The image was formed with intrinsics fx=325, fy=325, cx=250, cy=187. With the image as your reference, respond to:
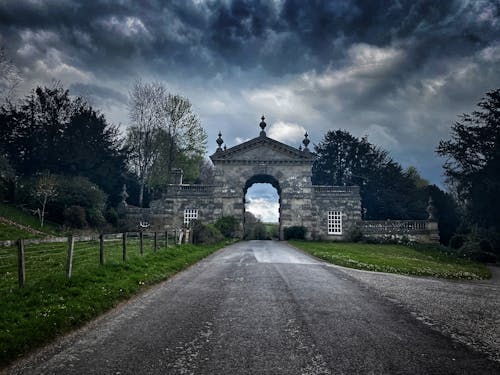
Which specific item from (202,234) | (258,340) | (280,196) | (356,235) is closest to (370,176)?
(356,235)

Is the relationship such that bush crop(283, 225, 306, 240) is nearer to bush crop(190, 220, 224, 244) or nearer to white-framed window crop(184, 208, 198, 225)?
white-framed window crop(184, 208, 198, 225)

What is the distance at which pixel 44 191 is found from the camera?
24438 mm

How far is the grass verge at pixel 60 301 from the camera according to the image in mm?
5000

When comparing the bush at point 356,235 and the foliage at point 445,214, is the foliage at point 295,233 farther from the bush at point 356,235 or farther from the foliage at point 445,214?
the foliage at point 445,214

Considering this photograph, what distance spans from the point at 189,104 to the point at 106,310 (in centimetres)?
4017

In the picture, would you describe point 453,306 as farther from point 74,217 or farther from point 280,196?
point 280,196

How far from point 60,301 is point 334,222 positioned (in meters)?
31.7

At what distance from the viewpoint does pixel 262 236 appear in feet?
143

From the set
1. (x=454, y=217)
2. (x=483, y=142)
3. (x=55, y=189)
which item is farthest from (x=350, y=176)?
Answer: (x=55, y=189)

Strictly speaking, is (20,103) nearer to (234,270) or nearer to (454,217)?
(234,270)

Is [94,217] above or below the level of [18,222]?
above

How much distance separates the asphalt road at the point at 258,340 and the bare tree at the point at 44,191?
Result: 20714mm

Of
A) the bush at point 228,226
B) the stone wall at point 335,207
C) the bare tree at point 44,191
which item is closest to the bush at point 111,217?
the bare tree at point 44,191

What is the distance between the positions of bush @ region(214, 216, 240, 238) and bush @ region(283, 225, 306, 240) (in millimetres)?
5407
